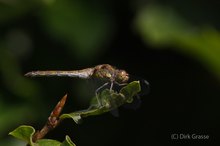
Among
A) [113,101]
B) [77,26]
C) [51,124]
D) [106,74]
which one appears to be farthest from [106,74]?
[77,26]

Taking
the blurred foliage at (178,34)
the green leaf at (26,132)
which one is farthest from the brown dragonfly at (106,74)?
the green leaf at (26,132)

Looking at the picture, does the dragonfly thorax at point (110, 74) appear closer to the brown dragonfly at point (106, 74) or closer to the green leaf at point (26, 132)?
the brown dragonfly at point (106, 74)

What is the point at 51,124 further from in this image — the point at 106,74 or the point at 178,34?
the point at 178,34

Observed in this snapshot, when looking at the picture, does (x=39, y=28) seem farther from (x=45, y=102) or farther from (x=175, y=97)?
(x=175, y=97)

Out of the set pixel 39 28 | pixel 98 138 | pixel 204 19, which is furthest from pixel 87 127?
pixel 204 19

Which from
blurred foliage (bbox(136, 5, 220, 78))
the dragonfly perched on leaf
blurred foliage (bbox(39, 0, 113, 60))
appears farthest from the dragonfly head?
blurred foliage (bbox(39, 0, 113, 60))

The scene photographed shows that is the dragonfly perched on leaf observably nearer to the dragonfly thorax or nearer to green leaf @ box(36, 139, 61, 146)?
the dragonfly thorax
